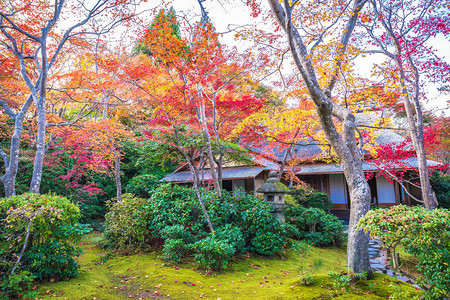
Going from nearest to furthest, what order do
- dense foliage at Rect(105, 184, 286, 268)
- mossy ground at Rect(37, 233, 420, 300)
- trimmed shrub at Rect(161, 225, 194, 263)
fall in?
mossy ground at Rect(37, 233, 420, 300)
trimmed shrub at Rect(161, 225, 194, 263)
dense foliage at Rect(105, 184, 286, 268)

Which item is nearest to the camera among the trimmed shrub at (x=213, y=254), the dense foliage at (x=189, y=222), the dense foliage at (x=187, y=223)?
the trimmed shrub at (x=213, y=254)

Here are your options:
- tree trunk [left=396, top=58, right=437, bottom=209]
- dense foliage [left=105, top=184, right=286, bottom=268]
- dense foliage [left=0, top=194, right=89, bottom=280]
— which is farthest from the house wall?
dense foliage [left=0, top=194, right=89, bottom=280]

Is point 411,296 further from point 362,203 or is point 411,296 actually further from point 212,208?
point 212,208

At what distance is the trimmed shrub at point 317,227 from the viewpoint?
7723 millimetres

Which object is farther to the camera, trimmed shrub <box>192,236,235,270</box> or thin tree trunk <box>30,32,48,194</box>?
thin tree trunk <box>30,32,48,194</box>

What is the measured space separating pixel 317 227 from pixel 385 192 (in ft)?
21.3

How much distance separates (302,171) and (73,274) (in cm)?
1097

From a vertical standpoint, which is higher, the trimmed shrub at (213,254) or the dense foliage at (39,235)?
the dense foliage at (39,235)

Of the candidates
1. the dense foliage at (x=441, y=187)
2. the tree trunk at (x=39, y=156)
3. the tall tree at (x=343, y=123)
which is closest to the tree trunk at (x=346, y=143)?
the tall tree at (x=343, y=123)

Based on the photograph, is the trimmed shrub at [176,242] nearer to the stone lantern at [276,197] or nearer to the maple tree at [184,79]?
the maple tree at [184,79]

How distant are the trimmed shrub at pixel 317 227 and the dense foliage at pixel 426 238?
182 inches

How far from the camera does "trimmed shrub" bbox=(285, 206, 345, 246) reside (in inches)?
304

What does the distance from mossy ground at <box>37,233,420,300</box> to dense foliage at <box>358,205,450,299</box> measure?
40 cm

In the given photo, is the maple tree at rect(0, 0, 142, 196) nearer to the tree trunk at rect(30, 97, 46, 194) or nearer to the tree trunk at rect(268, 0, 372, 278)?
the tree trunk at rect(30, 97, 46, 194)
